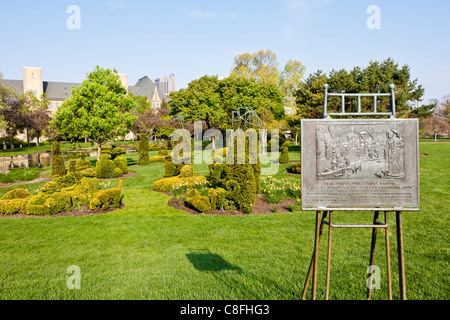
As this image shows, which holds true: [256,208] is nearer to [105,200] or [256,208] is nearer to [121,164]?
[105,200]

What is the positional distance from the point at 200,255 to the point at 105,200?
620 centimetres

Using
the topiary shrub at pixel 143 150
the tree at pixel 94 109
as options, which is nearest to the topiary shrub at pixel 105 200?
the tree at pixel 94 109

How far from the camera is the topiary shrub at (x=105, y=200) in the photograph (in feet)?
38.6

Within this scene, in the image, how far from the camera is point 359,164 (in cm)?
432

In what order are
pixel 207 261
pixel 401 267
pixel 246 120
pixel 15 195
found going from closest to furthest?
pixel 401 267
pixel 207 261
pixel 15 195
pixel 246 120

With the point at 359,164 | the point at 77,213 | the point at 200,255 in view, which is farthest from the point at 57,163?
the point at 359,164

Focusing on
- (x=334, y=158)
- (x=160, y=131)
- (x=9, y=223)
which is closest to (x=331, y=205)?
(x=334, y=158)

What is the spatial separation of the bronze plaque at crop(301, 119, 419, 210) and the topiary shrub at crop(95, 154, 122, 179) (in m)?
18.9

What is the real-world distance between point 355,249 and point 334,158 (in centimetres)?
437

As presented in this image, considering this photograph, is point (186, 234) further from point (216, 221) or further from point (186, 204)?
point (186, 204)

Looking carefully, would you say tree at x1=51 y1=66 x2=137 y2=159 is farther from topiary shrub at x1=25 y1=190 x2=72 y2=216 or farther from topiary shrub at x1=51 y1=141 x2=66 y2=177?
topiary shrub at x1=25 y1=190 x2=72 y2=216

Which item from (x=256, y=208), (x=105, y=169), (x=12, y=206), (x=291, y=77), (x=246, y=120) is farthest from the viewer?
(x=291, y=77)

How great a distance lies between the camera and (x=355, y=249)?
7.63 meters
